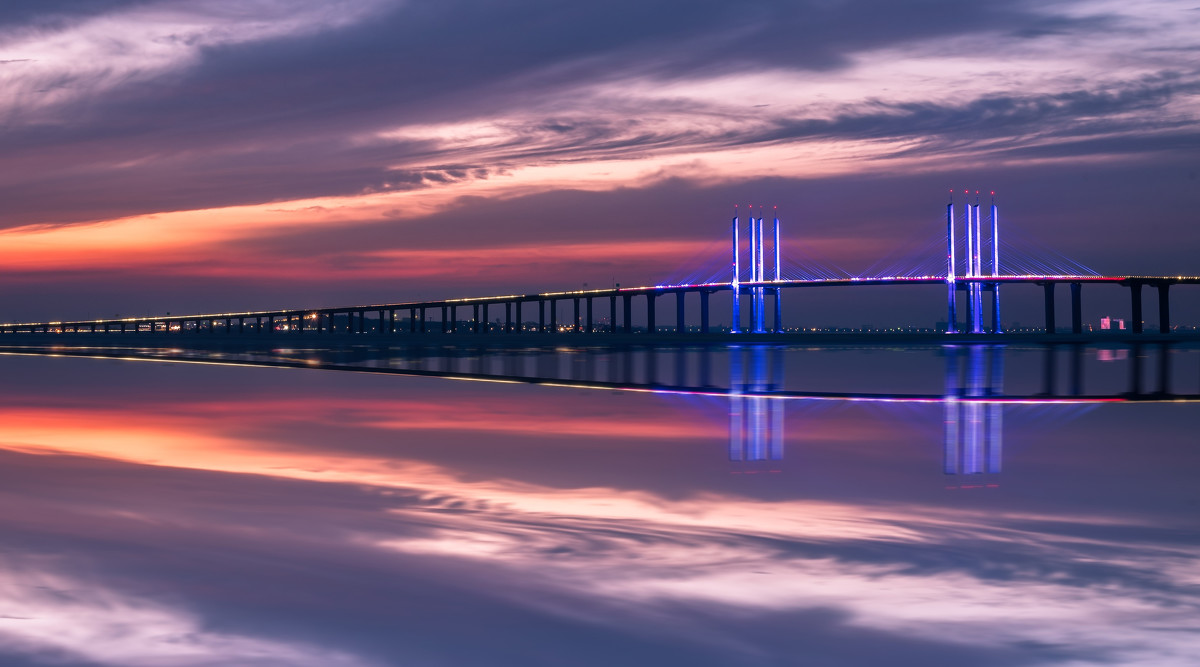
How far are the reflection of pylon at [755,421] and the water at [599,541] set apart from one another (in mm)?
124

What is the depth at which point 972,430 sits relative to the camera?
15.4 meters

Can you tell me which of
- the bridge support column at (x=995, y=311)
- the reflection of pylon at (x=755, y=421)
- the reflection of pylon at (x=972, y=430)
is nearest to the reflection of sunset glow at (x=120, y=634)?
the reflection of pylon at (x=755, y=421)

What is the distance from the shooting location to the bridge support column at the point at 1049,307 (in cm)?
12069

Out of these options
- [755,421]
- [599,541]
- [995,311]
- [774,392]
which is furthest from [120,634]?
[995,311]

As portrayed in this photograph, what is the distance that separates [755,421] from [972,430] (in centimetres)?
304

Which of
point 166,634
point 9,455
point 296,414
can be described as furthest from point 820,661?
point 296,414

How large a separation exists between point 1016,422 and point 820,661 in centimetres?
1262

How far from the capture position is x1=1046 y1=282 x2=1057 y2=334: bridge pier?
120688 millimetres

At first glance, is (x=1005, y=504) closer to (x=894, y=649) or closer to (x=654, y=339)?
(x=894, y=649)

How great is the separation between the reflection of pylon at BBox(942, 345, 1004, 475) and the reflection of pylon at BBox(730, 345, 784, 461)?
1.90 m

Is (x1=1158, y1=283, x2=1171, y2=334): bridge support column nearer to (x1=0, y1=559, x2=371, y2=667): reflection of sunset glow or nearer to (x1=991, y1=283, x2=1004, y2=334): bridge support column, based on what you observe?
(x1=991, y1=283, x2=1004, y2=334): bridge support column

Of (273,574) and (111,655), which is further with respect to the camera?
(273,574)

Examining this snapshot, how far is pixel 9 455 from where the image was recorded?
12.7m

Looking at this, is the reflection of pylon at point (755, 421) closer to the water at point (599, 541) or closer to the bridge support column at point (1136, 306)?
the water at point (599, 541)
